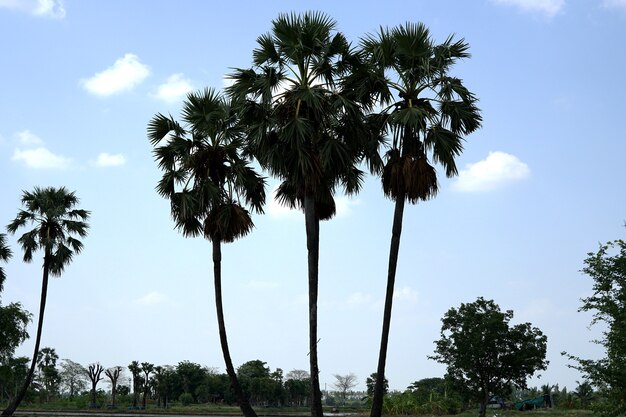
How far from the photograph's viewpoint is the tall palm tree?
23031mm

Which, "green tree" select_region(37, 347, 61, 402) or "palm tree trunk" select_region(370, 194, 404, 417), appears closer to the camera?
"palm tree trunk" select_region(370, 194, 404, 417)

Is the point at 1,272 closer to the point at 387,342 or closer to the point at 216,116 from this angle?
the point at 216,116

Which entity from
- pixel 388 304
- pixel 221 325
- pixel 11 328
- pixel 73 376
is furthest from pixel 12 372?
pixel 73 376

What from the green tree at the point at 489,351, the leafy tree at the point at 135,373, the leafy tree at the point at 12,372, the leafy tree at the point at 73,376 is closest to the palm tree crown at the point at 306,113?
the green tree at the point at 489,351

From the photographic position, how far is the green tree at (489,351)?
41.1 meters

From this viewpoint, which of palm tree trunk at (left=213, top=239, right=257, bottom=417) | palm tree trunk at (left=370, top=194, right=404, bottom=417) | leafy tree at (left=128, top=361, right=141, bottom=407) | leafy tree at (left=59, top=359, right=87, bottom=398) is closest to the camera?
palm tree trunk at (left=370, top=194, right=404, bottom=417)

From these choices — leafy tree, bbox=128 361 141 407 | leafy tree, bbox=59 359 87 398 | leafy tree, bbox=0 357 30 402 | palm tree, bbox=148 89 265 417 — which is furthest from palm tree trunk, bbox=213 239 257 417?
leafy tree, bbox=59 359 87 398

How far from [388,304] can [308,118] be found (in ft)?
21.3

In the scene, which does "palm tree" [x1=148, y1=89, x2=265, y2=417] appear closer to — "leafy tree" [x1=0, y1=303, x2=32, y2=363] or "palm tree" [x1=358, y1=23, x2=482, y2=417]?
"palm tree" [x1=358, y1=23, x2=482, y2=417]

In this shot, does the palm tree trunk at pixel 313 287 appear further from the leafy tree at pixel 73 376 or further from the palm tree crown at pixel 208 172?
the leafy tree at pixel 73 376

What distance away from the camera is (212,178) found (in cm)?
2805

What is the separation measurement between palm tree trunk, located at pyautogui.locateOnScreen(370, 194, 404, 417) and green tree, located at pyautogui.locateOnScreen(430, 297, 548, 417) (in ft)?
66.3

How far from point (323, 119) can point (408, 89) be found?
9.67 ft

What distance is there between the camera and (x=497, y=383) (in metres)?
41.9
